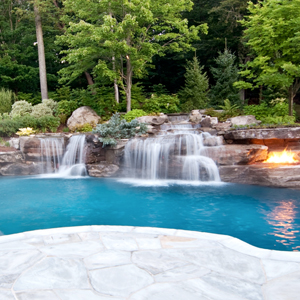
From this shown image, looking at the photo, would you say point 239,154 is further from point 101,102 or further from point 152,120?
point 101,102

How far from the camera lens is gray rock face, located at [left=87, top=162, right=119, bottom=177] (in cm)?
1015

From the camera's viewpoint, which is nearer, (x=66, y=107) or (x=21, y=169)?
(x=21, y=169)

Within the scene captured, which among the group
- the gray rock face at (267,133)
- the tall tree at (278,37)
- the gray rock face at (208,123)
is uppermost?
the tall tree at (278,37)

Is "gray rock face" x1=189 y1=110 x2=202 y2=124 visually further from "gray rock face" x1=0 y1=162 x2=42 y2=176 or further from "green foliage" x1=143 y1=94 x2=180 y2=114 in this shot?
"gray rock face" x1=0 y1=162 x2=42 y2=176

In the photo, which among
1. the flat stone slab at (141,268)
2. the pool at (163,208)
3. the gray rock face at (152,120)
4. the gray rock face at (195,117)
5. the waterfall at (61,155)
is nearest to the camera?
the flat stone slab at (141,268)

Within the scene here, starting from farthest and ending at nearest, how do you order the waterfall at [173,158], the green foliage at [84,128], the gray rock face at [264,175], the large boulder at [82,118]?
the large boulder at [82,118]
the green foliage at [84,128]
the waterfall at [173,158]
the gray rock face at [264,175]

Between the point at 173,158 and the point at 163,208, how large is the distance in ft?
11.3

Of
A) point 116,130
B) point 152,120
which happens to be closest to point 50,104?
point 152,120

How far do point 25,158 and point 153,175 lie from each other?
5.34m

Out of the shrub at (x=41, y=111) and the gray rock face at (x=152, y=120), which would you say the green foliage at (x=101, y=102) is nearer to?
the shrub at (x=41, y=111)

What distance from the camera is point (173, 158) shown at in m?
9.43

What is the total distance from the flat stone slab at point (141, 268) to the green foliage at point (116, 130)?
22.3 ft

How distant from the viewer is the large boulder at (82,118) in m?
14.3

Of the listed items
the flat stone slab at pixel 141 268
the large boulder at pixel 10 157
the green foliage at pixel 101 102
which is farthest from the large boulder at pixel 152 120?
the flat stone slab at pixel 141 268
